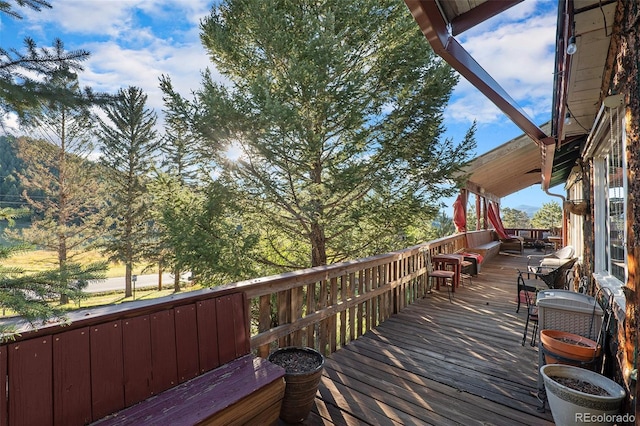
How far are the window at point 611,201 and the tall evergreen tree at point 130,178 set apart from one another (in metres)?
16.4

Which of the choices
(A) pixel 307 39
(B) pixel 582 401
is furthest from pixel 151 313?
(A) pixel 307 39

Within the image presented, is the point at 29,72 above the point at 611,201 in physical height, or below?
above

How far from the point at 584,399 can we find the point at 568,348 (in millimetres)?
605

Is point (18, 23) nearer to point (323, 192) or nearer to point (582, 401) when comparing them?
point (582, 401)

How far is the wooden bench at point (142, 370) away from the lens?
1334 millimetres

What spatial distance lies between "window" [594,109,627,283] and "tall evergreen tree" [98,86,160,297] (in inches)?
646

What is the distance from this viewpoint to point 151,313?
1.78 meters

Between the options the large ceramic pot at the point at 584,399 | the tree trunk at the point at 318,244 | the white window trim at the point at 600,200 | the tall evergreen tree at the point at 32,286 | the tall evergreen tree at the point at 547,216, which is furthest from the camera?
the tall evergreen tree at the point at 547,216

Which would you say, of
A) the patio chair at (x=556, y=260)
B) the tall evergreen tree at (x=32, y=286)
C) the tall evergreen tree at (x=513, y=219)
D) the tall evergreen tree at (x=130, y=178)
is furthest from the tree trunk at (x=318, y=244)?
the tall evergreen tree at (x=513, y=219)

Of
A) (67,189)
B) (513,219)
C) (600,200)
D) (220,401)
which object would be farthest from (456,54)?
(513,219)

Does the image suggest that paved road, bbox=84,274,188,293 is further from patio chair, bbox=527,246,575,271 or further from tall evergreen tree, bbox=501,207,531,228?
tall evergreen tree, bbox=501,207,531,228

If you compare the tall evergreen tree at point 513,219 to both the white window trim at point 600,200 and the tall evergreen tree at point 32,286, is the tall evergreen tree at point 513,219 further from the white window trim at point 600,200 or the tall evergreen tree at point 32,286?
the tall evergreen tree at point 32,286

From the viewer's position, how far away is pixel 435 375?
2.76 meters

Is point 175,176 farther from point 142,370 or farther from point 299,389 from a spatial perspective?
point 299,389
